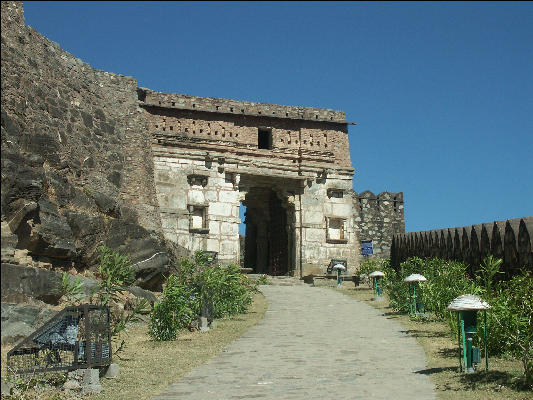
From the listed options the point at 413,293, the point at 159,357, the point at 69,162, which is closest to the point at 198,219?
the point at 69,162

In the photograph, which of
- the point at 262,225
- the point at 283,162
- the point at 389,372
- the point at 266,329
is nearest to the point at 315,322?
the point at 266,329

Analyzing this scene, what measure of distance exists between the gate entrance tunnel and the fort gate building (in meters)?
0.15

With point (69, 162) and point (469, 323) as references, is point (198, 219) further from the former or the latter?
point (469, 323)

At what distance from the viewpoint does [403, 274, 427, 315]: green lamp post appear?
13.2 meters

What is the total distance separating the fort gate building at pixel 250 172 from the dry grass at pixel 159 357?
30.0ft

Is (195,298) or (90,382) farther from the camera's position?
(195,298)

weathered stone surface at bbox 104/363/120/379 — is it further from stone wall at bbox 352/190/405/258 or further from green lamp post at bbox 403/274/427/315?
stone wall at bbox 352/190/405/258

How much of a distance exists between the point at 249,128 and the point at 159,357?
1503 cm

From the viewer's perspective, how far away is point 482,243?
1320 centimetres

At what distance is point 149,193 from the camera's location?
67.9 ft

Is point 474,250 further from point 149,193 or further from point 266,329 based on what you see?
point 149,193

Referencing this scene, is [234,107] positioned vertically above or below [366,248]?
above

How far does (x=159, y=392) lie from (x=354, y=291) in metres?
12.6

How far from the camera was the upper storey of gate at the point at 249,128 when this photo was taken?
22438 millimetres
